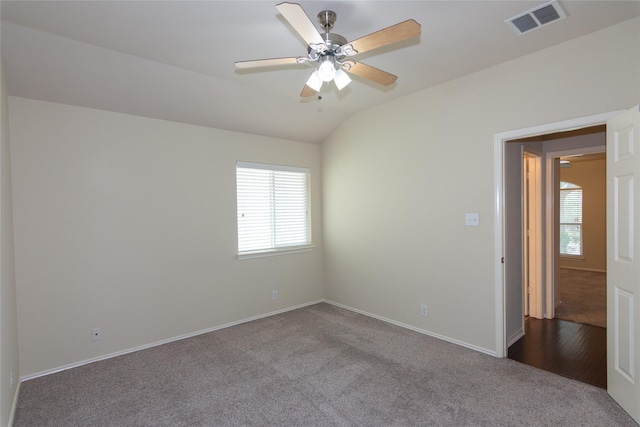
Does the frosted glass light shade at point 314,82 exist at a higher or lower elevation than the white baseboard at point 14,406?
higher

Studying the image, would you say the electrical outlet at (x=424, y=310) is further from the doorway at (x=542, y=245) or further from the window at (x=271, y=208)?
the window at (x=271, y=208)

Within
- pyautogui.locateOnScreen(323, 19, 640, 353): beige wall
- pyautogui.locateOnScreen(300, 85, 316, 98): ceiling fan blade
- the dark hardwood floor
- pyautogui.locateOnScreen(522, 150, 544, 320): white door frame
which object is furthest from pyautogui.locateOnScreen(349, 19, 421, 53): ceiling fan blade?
pyautogui.locateOnScreen(522, 150, 544, 320): white door frame

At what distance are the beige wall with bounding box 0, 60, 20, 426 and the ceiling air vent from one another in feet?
12.1

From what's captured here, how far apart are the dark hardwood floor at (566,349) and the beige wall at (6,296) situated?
13.3 feet

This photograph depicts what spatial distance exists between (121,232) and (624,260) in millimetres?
4360

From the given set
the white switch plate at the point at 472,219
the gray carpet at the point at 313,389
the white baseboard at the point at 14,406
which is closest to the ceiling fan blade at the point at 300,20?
the white switch plate at the point at 472,219

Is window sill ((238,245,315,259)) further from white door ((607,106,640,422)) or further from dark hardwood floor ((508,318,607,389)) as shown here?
white door ((607,106,640,422))

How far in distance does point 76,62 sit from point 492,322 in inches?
174

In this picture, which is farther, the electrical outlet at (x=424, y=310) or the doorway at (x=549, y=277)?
the electrical outlet at (x=424, y=310)

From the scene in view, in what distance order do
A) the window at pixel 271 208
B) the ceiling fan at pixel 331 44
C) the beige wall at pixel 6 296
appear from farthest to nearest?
the window at pixel 271 208
the beige wall at pixel 6 296
the ceiling fan at pixel 331 44

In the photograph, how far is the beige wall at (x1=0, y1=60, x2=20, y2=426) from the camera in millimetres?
2119

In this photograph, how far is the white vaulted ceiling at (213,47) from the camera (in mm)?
2182

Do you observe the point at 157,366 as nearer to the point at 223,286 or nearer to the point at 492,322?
the point at 223,286

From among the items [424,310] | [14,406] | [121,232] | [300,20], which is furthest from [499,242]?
[14,406]
